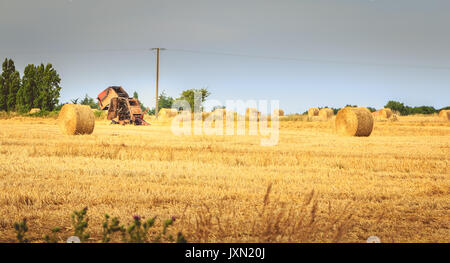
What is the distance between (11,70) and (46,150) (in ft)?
207

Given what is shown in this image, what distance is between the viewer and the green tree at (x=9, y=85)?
6725cm

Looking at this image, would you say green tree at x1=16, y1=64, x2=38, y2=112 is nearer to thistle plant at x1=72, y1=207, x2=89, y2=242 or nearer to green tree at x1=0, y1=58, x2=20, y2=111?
green tree at x1=0, y1=58, x2=20, y2=111

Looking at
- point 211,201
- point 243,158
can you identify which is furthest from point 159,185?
point 243,158

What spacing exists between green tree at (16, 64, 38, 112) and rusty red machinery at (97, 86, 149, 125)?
101 feet

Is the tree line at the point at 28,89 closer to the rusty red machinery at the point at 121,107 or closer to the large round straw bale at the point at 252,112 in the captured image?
the rusty red machinery at the point at 121,107

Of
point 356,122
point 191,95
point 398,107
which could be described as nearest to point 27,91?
point 191,95

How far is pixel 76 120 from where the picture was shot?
75.7 ft

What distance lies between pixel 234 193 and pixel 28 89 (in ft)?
225

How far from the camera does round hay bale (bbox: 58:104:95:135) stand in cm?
2322

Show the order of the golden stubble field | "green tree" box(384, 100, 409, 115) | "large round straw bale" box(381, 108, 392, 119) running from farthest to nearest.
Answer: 1. "green tree" box(384, 100, 409, 115)
2. "large round straw bale" box(381, 108, 392, 119)
3. the golden stubble field

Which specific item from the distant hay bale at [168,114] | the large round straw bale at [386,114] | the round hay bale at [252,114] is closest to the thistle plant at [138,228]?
the round hay bale at [252,114]

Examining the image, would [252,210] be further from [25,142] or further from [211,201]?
[25,142]

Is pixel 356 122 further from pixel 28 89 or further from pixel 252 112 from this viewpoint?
pixel 28 89

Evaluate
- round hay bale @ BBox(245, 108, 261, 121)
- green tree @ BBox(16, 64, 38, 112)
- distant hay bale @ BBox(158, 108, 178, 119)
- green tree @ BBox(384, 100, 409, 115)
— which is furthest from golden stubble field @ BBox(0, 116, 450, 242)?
green tree @ BBox(384, 100, 409, 115)
